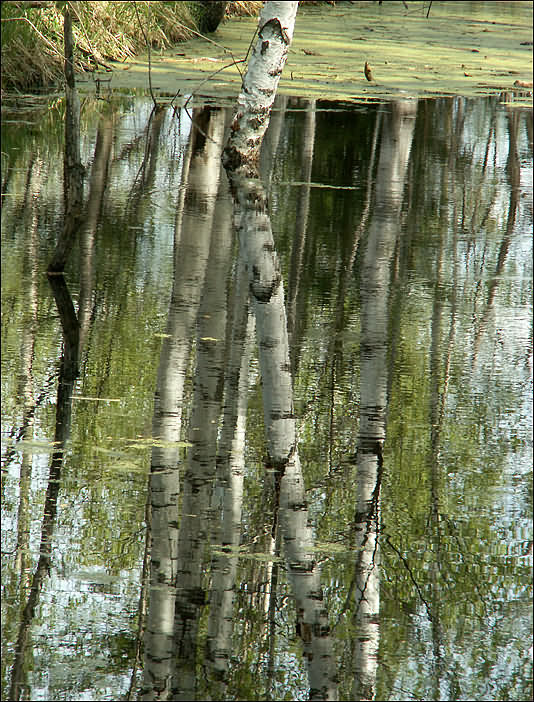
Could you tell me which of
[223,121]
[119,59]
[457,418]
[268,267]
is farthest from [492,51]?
[457,418]

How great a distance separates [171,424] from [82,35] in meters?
12.3

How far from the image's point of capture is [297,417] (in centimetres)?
575

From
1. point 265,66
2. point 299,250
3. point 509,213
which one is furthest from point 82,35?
point 299,250

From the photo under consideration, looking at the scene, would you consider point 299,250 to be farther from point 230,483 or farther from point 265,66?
point 230,483

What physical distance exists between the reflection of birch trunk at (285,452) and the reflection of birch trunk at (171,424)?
434 millimetres

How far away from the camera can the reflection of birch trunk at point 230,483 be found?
3830 millimetres

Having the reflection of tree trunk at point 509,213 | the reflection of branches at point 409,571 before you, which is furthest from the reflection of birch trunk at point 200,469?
the reflection of tree trunk at point 509,213

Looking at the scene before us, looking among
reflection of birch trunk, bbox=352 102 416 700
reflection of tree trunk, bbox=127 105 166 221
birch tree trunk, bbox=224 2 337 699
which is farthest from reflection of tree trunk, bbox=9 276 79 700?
reflection of tree trunk, bbox=127 105 166 221

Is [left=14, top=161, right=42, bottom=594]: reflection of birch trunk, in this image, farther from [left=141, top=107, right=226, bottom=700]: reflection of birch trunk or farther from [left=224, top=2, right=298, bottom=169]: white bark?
[left=224, top=2, right=298, bottom=169]: white bark

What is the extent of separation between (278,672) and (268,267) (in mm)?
4445

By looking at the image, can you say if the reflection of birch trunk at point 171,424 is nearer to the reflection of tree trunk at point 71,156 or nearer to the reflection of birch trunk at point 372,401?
the reflection of birch trunk at point 372,401

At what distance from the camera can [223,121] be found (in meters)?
13.7

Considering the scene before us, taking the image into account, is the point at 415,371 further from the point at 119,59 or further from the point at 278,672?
the point at 119,59

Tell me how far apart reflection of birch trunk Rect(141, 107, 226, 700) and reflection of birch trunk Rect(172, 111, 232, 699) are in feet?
0.13
